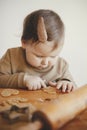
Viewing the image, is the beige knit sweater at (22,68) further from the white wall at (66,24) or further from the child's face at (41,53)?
the white wall at (66,24)

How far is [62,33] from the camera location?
0.88m

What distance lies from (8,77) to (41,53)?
135 millimetres

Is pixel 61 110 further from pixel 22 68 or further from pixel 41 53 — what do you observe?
pixel 22 68

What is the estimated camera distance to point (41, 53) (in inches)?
33.1

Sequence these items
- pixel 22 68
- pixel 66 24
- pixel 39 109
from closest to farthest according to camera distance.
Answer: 1. pixel 39 109
2. pixel 22 68
3. pixel 66 24

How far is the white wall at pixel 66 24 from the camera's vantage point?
1537 millimetres

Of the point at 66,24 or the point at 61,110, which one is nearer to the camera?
the point at 61,110

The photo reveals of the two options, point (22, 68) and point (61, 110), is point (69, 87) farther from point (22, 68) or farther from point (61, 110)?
point (61, 110)

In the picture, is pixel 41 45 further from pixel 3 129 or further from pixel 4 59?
pixel 3 129

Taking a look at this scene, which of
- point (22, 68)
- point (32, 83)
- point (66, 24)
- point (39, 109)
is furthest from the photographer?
point (66, 24)

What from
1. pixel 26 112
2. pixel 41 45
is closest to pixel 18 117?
pixel 26 112

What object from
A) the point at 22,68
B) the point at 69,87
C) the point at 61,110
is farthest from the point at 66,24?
the point at 61,110

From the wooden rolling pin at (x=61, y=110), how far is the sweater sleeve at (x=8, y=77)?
285 millimetres

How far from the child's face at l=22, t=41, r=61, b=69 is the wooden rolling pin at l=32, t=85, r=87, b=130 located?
0.86 feet
